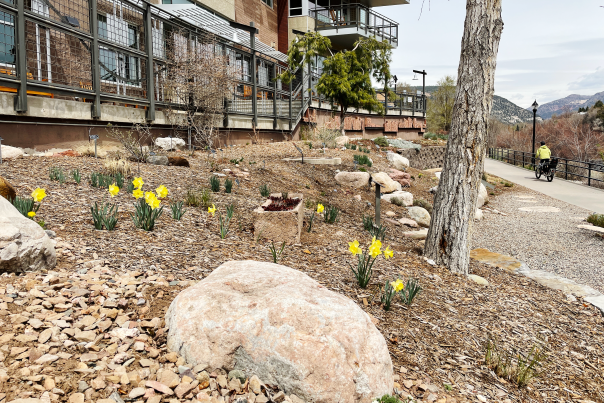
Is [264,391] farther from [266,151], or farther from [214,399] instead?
[266,151]

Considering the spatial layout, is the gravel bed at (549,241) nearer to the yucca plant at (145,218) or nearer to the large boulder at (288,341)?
the large boulder at (288,341)

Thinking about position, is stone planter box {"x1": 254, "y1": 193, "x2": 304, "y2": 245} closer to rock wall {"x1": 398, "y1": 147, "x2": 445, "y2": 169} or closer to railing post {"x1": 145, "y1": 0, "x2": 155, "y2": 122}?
railing post {"x1": 145, "y1": 0, "x2": 155, "y2": 122}

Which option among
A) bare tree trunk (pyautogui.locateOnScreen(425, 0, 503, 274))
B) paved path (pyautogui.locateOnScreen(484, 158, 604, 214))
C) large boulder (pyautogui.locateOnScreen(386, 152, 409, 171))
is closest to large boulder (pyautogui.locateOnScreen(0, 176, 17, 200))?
bare tree trunk (pyautogui.locateOnScreen(425, 0, 503, 274))

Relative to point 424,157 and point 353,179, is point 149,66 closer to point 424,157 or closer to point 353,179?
point 353,179

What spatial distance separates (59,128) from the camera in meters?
8.88

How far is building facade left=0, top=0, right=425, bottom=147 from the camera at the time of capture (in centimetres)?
805

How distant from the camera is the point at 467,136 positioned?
5562 millimetres

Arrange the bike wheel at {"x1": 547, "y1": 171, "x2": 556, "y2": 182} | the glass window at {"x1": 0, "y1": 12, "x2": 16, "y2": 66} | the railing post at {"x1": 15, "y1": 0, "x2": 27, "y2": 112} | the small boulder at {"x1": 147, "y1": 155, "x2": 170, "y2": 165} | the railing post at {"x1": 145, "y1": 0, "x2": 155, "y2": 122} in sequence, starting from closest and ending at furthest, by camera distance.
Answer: the railing post at {"x1": 15, "y1": 0, "x2": 27, "y2": 112} → the glass window at {"x1": 0, "y1": 12, "x2": 16, "y2": 66} → the small boulder at {"x1": 147, "y1": 155, "x2": 170, "y2": 165} → the railing post at {"x1": 145, "y1": 0, "x2": 155, "y2": 122} → the bike wheel at {"x1": 547, "y1": 171, "x2": 556, "y2": 182}

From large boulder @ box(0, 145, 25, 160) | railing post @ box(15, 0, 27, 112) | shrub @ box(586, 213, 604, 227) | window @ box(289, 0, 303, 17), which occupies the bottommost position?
shrub @ box(586, 213, 604, 227)

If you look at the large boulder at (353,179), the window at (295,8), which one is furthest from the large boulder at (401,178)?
the window at (295,8)

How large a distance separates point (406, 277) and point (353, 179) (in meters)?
6.20

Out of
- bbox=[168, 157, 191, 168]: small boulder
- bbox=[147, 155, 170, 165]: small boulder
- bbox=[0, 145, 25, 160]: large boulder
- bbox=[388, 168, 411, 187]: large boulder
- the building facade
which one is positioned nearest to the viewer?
bbox=[0, 145, 25, 160]: large boulder

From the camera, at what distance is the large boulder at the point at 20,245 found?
3068 millimetres

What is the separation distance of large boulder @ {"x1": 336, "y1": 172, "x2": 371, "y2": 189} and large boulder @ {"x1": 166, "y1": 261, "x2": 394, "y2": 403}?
27.3ft
